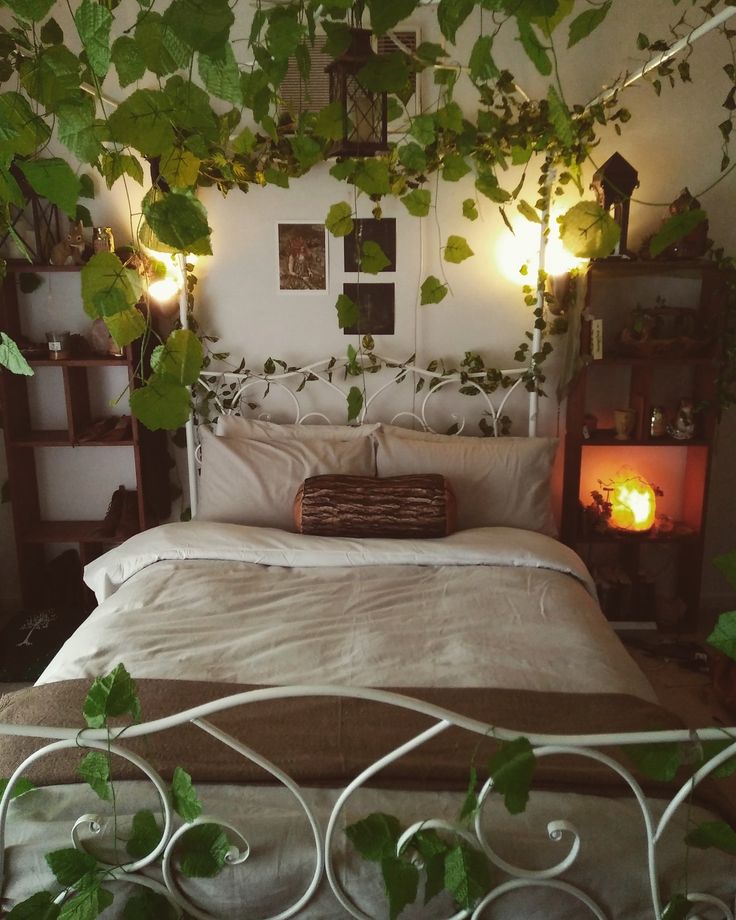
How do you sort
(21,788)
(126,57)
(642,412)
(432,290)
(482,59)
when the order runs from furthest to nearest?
(642,412) → (432,290) → (21,788) → (482,59) → (126,57)

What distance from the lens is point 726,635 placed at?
0.84 metres

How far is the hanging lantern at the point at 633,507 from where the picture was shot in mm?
3092

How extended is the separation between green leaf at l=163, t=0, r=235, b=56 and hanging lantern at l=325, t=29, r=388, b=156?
107cm

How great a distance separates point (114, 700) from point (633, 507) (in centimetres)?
253

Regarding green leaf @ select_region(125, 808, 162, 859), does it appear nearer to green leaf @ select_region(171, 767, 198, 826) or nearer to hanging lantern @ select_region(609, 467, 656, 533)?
green leaf @ select_region(171, 767, 198, 826)

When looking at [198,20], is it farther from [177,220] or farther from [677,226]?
[677,226]

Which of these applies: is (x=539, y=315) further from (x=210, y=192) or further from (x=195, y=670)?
(x=195, y=670)

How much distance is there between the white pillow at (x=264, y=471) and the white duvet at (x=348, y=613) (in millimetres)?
175

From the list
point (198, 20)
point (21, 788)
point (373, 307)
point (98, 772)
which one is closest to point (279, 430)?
point (373, 307)

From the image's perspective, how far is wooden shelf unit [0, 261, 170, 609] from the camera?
302 cm

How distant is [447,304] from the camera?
3152 millimetres

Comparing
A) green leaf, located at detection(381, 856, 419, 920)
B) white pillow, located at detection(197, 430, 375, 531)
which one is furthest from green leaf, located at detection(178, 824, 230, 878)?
white pillow, located at detection(197, 430, 375, 531)

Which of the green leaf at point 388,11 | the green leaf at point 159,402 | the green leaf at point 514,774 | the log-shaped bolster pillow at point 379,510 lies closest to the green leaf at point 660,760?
the green leaf at point 514,774

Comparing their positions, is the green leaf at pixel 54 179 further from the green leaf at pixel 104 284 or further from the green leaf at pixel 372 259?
the green leaf at pixel 372 259
